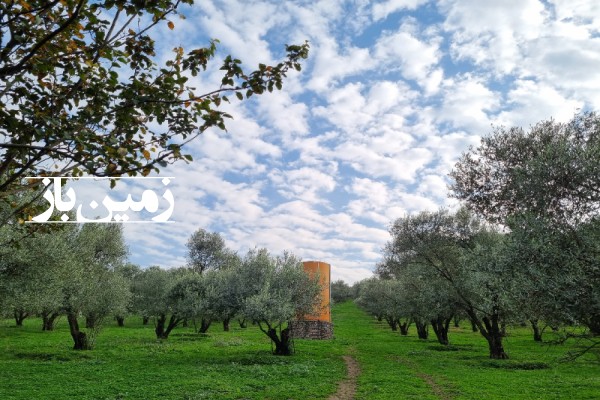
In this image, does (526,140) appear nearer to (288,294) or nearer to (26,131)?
(288,294)

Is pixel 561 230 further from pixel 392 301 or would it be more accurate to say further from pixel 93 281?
pixel 392 301

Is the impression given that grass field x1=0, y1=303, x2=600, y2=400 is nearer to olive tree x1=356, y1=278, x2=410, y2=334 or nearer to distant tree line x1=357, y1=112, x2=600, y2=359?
distant tree line x1=357, y1=112, x2=600, y2=359

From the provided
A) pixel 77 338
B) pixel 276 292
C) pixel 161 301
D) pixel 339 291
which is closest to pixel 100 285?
pixel 77 338

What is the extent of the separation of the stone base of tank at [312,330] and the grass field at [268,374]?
38.6 ft

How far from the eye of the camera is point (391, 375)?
25.8 metres

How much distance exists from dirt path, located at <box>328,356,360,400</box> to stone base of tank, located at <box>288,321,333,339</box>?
2036cm

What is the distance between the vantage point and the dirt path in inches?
779

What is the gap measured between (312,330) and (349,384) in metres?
30.1

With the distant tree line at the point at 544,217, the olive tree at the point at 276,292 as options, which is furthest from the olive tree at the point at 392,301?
the distant tree line at the point at 544,217

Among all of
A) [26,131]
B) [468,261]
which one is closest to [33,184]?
[26,131]

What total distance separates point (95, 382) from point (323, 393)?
11962mm

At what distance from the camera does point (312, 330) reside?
172 feet

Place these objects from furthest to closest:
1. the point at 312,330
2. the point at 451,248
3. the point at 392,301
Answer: the point at 392,301 → the point at 312,330 → the point at 451,248

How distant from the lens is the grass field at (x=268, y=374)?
20.3 m
